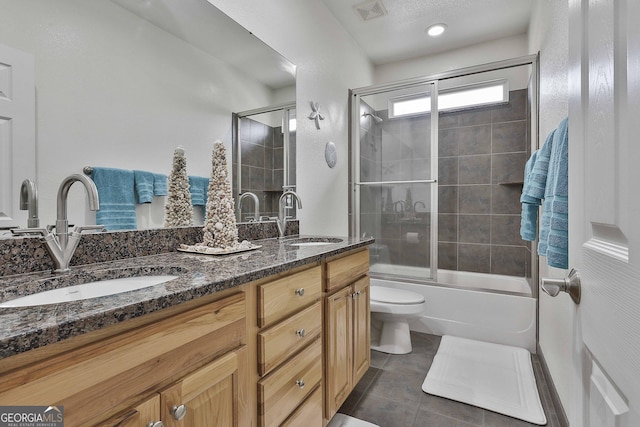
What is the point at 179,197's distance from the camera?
138 cm

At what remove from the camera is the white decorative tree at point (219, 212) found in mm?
1311

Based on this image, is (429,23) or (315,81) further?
(429,23)

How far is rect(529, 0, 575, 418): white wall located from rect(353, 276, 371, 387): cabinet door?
0.89 m

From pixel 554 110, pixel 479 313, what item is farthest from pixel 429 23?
pixel 479 313

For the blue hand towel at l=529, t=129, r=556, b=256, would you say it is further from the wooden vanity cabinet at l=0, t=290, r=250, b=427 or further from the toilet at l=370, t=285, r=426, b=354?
the wooden vanity cabinet at l=0, t=290, r=250, b=427

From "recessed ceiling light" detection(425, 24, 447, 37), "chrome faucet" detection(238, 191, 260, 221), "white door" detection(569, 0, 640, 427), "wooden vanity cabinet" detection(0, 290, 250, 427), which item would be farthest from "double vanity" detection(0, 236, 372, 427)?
"recessed ceiling light" detection(425, 24, 447, 37)

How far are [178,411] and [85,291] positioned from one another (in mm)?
436

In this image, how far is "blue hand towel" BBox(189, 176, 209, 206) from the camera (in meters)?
1.43

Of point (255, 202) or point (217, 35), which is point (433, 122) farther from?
point (217, 35)

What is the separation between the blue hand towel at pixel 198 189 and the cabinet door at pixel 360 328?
0.86 m

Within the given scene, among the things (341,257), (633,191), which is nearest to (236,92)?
(341,257)

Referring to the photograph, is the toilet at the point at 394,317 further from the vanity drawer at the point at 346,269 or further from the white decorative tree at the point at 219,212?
the white decorative tree at the point at 219,212

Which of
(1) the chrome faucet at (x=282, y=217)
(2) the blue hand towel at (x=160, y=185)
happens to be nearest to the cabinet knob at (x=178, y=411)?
(2) the blue hand towel at (x=160, y=185)

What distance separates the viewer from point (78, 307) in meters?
0.56
